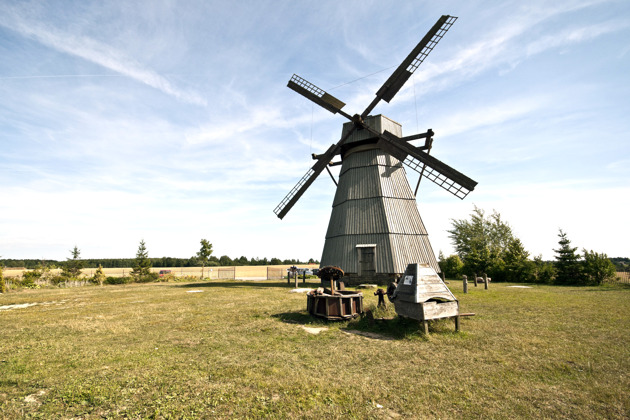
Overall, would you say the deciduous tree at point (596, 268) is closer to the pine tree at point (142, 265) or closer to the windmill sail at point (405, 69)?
the windmill sail at point (405, 69)

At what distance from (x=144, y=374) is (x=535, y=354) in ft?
25.5

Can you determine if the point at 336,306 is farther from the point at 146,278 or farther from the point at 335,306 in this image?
A: the point at 146,278

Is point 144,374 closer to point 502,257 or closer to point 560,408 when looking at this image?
point 560,408

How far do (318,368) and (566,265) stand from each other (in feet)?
94.3

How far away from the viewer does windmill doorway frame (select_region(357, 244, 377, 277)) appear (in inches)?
770

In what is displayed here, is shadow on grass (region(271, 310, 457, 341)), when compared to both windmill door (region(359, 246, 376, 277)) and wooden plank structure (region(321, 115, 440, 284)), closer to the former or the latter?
windmill door (region(359, 246, 376, 277))

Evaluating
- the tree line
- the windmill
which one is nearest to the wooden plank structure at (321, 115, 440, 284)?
the windmill

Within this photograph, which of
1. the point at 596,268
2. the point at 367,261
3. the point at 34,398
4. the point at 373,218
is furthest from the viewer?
the point at 596,268

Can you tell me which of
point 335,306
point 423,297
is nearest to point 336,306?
point 335,306

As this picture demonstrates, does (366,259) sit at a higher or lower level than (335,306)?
higher

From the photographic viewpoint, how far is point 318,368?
18.5 ft

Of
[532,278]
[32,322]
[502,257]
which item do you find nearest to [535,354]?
[32,322]

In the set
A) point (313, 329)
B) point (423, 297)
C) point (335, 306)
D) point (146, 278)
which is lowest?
point (146, 278)

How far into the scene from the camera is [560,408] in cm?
410
